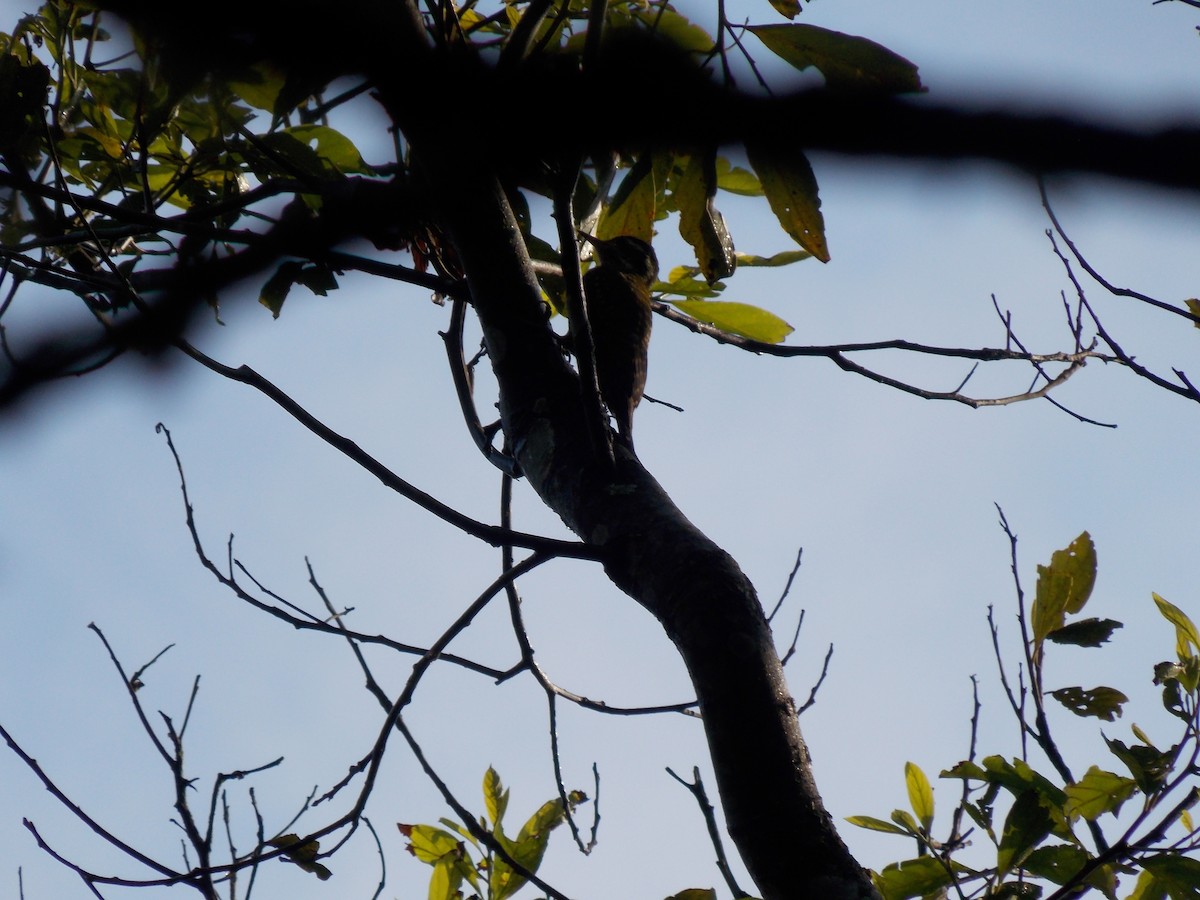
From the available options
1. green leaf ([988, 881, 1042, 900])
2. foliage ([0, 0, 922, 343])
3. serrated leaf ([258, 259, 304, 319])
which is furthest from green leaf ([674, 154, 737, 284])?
green leaf ([988, 881, 1042, 900])

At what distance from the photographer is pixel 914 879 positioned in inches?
81.6

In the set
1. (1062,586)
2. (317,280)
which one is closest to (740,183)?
(317,280)

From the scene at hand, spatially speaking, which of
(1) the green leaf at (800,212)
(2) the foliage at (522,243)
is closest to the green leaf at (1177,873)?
(2) the foliage at (522,243)

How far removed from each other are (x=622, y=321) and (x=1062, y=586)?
1884mm

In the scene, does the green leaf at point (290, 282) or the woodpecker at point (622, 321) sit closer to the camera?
Result: the green leaf at point (290, 282)

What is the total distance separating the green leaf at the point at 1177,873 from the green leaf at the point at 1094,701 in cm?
35

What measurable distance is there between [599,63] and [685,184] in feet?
5.42

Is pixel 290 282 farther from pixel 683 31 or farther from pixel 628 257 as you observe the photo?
pixel 628 257

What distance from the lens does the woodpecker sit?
10.9 feet

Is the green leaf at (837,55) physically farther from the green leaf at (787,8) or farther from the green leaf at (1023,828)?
the green leaf at (1023,828)

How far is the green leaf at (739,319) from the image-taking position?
2984 mm

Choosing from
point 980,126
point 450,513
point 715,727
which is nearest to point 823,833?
point 715,727

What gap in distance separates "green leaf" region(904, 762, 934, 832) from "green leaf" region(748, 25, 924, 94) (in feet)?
5.36

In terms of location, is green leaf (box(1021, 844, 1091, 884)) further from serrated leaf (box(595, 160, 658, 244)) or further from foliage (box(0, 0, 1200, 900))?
serrated leaf (box(595, 160, 658, 244))
